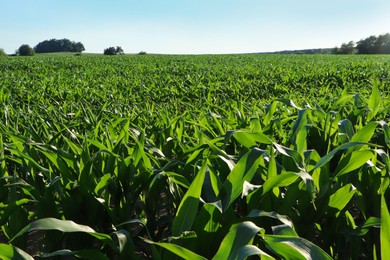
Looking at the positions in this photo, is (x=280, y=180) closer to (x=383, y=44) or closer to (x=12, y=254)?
(x=12, y=254)

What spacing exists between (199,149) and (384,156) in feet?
2.62

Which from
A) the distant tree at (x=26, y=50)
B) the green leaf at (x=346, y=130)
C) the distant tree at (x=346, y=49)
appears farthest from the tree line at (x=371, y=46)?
the green leaf at (x=346, y=130)

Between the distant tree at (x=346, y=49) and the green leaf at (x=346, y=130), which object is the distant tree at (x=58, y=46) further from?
the green leaf at (x=346, y=130)

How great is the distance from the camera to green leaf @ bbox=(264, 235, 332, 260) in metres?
0.98

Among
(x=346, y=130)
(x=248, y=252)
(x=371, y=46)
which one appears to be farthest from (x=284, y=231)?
(x=371, y=46)

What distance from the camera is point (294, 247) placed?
0.98 metres

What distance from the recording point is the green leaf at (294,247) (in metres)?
0.98

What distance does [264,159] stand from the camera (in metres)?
1.89

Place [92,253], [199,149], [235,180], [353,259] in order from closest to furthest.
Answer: [92,253] → [235,180] → [353,259] → [199,149]

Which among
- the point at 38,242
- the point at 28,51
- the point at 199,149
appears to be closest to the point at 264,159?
the point at 199,149

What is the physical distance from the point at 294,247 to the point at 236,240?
15 centimetres

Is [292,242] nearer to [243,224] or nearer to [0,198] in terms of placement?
[243,224]

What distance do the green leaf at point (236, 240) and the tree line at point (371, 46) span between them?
289ft

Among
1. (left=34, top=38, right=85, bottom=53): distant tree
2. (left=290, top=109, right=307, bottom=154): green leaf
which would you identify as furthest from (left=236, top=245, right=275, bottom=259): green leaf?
(left=34, top=38, right=85, bottom=53): distant tree
